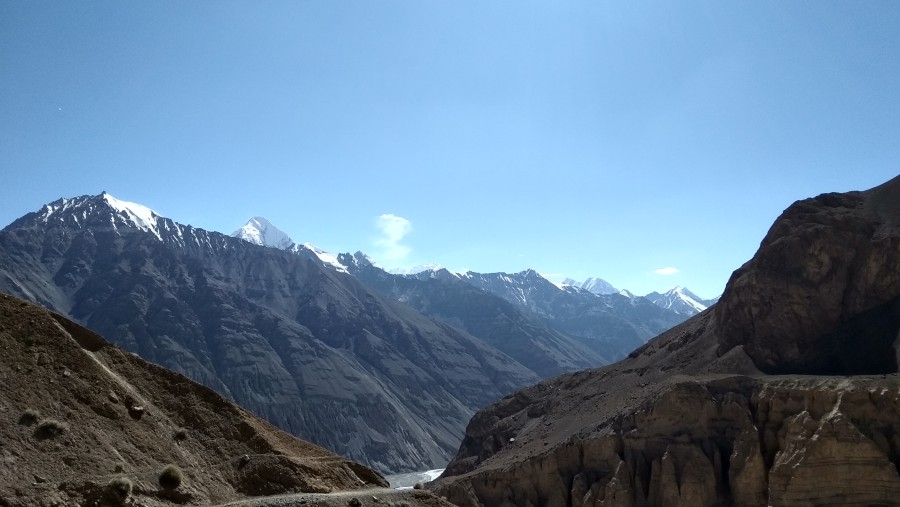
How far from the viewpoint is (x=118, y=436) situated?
26.5 meters

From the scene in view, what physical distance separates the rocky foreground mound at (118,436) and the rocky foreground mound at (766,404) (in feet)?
166

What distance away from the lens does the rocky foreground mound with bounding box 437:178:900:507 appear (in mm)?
67375

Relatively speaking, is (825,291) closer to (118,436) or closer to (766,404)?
(766,404)

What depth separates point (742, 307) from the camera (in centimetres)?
9788

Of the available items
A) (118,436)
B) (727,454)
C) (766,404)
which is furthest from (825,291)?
(118,436)

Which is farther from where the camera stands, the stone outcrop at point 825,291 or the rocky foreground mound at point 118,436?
the stone outcrop at point 825,291

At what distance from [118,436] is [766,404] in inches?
2665

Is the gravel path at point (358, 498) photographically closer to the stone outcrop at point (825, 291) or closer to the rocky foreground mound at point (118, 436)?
the rocky foreground mound at point (118, 436)

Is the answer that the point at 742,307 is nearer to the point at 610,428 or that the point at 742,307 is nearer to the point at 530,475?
the point at 610,428

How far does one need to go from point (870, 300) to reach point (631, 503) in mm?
37291

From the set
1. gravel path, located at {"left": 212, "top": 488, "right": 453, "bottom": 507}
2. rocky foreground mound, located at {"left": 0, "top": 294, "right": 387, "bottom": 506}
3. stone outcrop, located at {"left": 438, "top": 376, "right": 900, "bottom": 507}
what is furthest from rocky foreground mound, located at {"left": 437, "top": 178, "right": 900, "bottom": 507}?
rocky foreground mound, located at {"left": 0, "top": 294, "right": 387, "bottom": 506}

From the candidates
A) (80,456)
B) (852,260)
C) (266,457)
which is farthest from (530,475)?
(80,456)

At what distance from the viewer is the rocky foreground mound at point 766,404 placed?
67.4 meters

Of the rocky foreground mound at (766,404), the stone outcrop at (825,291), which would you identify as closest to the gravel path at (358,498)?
the rocky foreground mound at (766,404)
